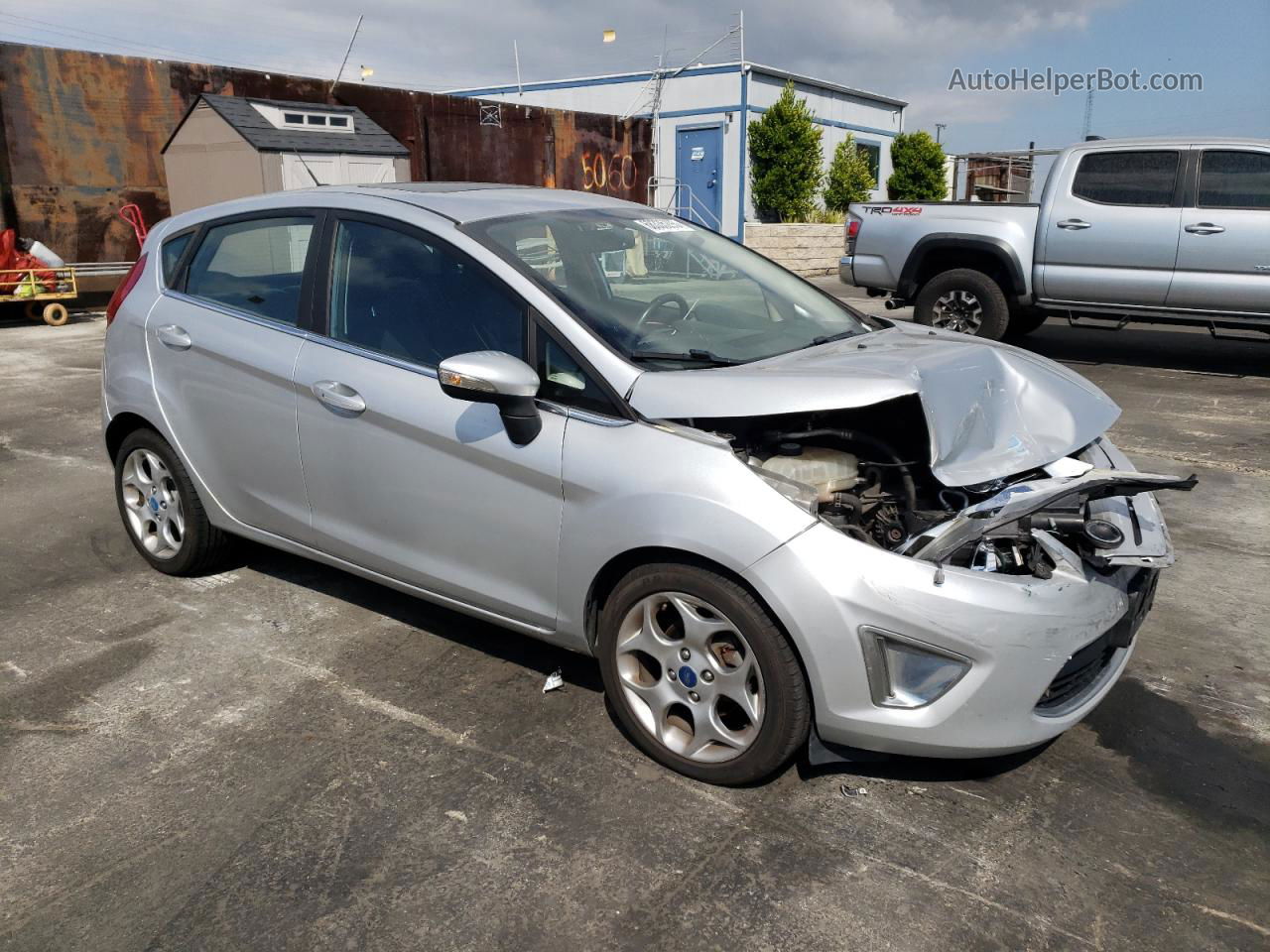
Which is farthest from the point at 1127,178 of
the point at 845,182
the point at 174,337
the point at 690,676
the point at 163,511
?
the point at 845,182

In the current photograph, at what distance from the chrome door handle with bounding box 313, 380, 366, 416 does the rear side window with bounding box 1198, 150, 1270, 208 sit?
8.22 meters

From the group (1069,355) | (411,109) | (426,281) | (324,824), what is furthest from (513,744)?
(411,109)

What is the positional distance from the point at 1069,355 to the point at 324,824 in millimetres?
9442

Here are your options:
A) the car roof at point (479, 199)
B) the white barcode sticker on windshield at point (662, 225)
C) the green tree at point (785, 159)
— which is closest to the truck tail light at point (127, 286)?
the car roof at point (479, 199)

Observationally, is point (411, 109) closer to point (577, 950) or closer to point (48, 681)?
point (48, 681)

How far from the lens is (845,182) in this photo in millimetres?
26188

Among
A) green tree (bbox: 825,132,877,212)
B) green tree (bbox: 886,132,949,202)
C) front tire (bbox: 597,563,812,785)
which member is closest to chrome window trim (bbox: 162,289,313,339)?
front tire (bbox: 597,563,812,785)

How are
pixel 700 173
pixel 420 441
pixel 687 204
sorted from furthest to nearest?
pixel 700 173
pixel 687 204
pixel 420 441

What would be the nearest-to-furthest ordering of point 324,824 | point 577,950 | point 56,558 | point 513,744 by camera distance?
point 577,950 → point 324,824 → point 513,744 → point 56,558

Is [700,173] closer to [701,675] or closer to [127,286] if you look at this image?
[127,286]

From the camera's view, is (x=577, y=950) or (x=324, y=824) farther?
(x=324, y=824)

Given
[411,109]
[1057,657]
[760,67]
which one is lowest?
[1057,657]

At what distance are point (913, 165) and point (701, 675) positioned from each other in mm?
30920

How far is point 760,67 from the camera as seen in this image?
23844 mm
